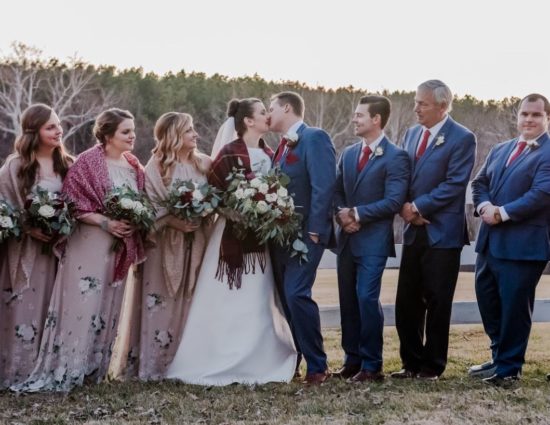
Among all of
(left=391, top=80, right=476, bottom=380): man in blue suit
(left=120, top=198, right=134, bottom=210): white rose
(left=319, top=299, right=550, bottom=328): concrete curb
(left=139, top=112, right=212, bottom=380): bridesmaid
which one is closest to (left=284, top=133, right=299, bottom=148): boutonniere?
(left=139, top=112, right=212, bottom=380): bridesmaid

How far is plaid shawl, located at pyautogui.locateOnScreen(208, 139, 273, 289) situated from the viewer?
24.2 ft

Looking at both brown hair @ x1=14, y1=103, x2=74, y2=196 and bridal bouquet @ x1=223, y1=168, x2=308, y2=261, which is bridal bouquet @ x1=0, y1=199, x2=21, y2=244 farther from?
bridal bouquet @ x1=223, y1=168, x2=308, y2=261

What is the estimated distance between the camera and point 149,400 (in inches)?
256

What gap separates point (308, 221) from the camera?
7.25 m

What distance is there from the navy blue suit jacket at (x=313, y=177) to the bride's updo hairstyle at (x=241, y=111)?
0.50 m

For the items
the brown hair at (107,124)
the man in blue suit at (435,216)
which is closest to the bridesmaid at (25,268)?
the brown hair at (107,124)

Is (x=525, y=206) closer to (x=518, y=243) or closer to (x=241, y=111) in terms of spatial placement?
(x=518, y=243)

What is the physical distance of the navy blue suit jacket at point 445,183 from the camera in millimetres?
7168

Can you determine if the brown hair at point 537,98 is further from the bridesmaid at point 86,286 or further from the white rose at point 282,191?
the bridesmaid at point 86,286

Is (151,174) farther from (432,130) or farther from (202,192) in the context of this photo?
(432,130)

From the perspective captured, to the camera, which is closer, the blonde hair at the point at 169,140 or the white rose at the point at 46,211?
the white rose at the point at 46,211

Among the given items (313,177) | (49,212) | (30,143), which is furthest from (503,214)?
(30,143)

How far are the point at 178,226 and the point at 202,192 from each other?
16.6 inches

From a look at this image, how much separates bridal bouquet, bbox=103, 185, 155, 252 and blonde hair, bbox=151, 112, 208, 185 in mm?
478
